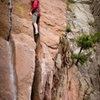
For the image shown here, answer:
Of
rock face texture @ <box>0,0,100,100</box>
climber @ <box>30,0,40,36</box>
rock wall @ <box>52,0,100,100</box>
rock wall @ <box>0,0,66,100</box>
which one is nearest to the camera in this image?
rock wall @ <box>0,0,66,100</box>

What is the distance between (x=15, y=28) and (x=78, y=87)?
27.0 ft

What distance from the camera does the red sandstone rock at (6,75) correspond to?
483 centimetres

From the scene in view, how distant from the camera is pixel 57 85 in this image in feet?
28.3

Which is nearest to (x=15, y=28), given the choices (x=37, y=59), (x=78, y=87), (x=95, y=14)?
(x=37, y=59)

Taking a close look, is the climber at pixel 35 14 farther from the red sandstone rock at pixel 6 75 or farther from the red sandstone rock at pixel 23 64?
the red sandstone rock at pixel 6 75

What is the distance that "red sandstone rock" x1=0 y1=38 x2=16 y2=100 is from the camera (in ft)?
15.9

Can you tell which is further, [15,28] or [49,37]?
[49,37]

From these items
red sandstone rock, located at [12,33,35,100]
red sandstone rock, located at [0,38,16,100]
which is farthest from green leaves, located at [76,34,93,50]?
red sandstone rock, located at [0,38,16,100]

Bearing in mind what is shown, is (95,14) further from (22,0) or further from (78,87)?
(22,0)

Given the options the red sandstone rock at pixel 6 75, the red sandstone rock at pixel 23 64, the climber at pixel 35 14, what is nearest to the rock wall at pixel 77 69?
the climber at pixel 35 14

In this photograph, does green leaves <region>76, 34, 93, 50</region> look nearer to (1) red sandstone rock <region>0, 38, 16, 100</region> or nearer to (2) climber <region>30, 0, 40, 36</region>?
(2) climber <region>30, 0, 40, 36</region>

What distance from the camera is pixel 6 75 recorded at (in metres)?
5.21

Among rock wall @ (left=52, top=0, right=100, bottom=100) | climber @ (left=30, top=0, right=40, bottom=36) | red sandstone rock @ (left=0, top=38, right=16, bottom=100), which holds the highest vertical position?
climber @ (left=30, top=0, right=40, bottom=36)

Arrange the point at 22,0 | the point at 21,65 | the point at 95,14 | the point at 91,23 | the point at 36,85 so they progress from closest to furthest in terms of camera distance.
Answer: the point at 21,65, the point at 36,85, the point at 22,0, the point at 91,23, the point at 95,14
